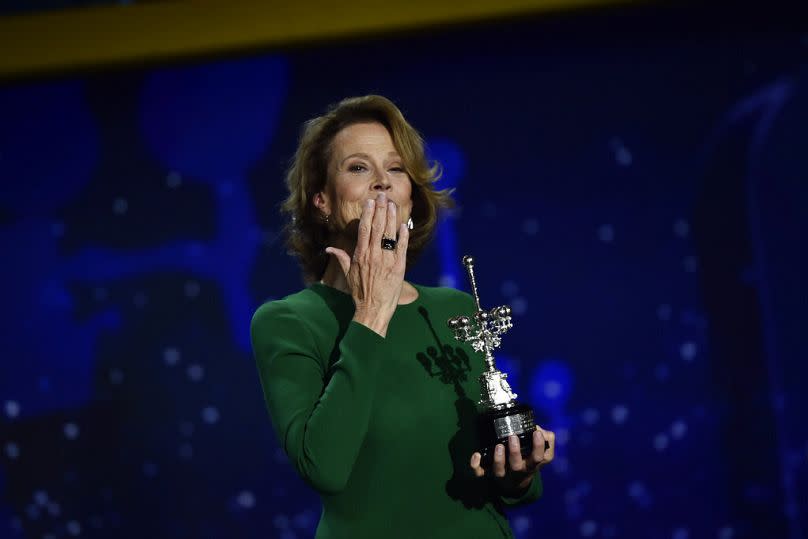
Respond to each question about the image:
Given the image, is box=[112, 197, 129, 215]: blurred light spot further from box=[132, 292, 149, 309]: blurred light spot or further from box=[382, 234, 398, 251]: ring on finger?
box=[382, 234, 398, 251]: ring on finger

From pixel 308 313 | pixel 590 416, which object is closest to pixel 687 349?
pixel 590 416

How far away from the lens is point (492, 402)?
1381 mm

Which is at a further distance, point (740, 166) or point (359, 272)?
point (740, 166)

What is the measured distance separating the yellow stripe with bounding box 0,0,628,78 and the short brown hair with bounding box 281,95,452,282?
153 centimetres

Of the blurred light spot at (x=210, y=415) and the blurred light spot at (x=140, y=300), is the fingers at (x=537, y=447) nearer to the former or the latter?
the blurred light spot at (x=210, y=415)

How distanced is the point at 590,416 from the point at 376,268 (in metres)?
1.92

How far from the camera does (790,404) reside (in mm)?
3055

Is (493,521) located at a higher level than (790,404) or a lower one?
lower

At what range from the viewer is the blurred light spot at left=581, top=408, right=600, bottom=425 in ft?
10.1

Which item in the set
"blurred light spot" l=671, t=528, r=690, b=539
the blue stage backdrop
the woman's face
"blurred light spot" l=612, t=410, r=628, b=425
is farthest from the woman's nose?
"blurred light spot" l=671, t=528, r=690, b=539

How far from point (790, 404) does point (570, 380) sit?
2.44ft

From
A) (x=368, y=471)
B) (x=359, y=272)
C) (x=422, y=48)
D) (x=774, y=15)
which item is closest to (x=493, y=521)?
(x=368, y=471)

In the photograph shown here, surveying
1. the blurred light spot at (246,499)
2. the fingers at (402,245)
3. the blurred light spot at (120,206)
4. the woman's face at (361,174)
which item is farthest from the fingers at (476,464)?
the blurred light spot at (120,206)

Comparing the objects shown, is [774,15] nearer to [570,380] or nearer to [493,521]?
[570,380]
